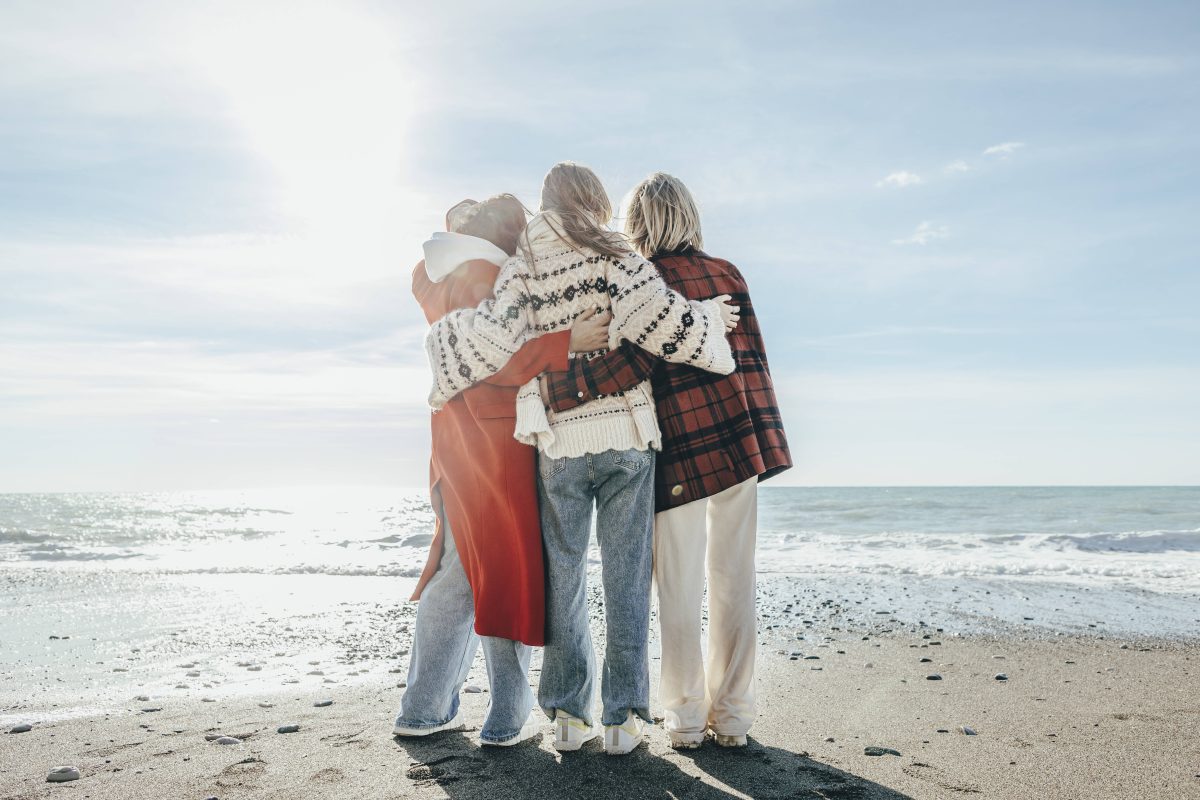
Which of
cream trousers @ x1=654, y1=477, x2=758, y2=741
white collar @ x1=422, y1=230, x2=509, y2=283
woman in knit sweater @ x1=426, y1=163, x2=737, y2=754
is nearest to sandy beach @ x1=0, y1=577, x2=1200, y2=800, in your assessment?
cream trousers @ x1=654, y1=477, x2=758, y2=741

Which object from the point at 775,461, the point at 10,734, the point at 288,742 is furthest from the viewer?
the point at 10,734

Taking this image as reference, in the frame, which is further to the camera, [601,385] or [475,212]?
[475,212]

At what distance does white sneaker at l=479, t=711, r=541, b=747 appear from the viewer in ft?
8.45

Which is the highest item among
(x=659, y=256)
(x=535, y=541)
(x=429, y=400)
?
(x=659, y=256)

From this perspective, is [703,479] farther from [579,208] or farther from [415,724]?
[415,724]

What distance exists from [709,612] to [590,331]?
3.33 feet

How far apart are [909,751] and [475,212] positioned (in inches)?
91.2

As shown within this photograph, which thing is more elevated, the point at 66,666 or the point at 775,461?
the point at 775,461

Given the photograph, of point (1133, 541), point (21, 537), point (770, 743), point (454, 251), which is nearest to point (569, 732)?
point (770, 743)

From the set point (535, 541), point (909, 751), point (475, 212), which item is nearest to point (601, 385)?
point (535, 541)

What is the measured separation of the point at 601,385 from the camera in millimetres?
2352

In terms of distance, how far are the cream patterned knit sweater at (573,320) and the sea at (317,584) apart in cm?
227

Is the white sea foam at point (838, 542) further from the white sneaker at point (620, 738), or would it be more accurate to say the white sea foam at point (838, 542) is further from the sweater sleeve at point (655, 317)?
the sweater sleeve at point (655, 317)

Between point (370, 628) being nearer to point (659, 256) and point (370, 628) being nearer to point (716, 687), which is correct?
point (716, 687)
